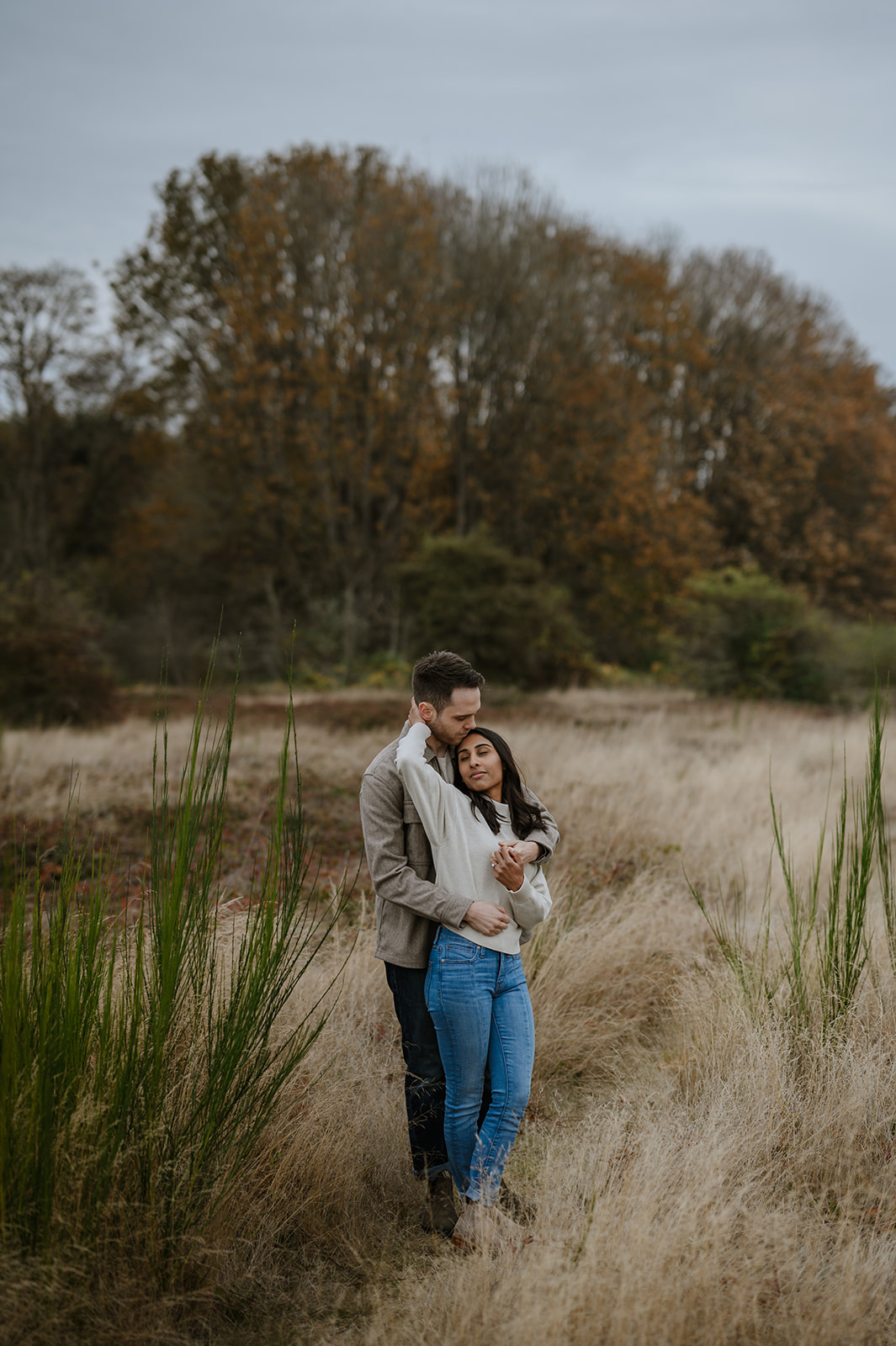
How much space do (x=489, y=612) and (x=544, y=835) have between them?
1576 cm

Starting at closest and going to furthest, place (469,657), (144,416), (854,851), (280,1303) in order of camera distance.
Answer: (280,1303) → (854,851) → (469,657) → (144,416)

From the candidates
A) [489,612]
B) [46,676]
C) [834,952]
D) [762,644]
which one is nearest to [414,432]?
[489,612]

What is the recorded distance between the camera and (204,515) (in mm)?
26031

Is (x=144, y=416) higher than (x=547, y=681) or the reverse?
higher

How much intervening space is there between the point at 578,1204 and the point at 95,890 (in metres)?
1.65

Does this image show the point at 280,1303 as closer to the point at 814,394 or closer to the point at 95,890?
the point at 95,890

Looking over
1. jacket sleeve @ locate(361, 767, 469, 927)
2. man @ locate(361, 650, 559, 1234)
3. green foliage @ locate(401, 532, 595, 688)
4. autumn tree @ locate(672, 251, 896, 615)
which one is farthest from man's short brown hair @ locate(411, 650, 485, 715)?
autumn tree @ locate(672, 251, 896, 615)

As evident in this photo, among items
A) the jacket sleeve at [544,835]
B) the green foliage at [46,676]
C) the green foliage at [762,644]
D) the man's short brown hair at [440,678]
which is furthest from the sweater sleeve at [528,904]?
the green foliage at [762,644]

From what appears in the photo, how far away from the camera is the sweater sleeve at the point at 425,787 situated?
2772 mm

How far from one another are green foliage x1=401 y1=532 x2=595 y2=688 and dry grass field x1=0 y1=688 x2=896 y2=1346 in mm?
12969

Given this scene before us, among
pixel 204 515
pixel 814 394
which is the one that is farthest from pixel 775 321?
pixel 204 515

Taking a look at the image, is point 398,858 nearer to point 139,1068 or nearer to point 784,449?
point 139,1068

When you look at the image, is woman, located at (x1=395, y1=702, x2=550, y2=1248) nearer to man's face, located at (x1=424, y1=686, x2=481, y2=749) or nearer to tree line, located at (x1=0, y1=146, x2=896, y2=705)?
man's face, located at (x1=424, y1=686, x2=481, y2=749)

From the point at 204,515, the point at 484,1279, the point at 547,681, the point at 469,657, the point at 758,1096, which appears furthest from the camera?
the point at 204,515
